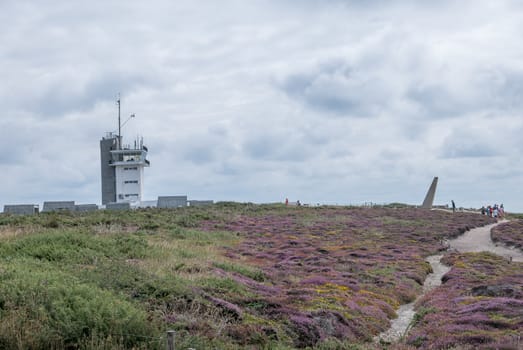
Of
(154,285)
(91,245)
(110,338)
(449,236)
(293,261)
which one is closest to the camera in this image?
(110,338)

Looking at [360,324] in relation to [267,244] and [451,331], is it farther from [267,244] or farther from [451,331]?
[267,244]

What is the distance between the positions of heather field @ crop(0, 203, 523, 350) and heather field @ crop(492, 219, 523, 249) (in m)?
10.3

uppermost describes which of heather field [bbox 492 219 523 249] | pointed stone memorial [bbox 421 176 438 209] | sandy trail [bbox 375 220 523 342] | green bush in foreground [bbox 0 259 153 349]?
pointed stone memorial [bbox 421 176 438 209]

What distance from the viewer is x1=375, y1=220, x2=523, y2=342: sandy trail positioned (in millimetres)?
17391

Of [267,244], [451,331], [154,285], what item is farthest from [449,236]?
[154,285]

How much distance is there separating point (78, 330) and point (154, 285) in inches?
163

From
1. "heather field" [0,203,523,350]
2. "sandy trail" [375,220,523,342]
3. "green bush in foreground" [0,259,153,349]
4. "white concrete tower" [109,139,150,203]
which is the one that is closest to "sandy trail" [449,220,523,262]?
"sandy trail" [375,220,523,342]

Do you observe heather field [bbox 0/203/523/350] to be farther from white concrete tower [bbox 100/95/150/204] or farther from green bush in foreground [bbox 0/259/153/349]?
white concrete tower [bbox 100/95/150/204]

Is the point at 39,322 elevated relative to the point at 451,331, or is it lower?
elevated

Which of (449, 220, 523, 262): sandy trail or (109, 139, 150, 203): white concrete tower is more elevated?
(109, 139, 150, 203): white concrete tower

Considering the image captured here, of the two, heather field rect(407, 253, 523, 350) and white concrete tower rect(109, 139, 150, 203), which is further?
white concrete tower rect(109, 139, 150, 203)

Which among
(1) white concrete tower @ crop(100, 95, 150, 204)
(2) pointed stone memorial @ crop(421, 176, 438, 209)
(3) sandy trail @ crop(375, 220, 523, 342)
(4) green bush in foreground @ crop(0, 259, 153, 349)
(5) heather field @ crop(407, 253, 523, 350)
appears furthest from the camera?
(2) pointed stone memorial @ crop(421, 176, 438, 209)

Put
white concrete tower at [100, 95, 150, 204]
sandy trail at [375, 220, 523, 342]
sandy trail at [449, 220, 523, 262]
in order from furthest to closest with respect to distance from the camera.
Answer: white concrete tower at [100, 95, 150, 204] < sandy trail at [449, 220, 523, 262] < sandy trail at [375, 220, 523, 342]

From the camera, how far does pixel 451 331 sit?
15.3m
